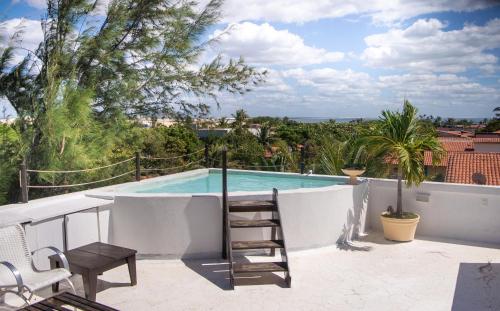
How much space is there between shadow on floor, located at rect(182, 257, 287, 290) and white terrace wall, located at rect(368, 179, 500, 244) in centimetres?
277

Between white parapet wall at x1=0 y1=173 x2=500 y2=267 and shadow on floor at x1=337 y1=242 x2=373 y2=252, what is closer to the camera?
white parapet wall at x1=0 y1=173 x2=500 y2=267

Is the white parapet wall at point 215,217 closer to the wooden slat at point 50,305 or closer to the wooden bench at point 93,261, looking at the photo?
the wooden bench at point 93,261

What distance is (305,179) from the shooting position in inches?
310

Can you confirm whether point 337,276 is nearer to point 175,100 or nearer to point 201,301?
point 201,301

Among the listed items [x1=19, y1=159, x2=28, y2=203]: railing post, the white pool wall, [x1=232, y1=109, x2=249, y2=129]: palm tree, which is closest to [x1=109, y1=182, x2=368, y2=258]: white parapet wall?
the white pool wall

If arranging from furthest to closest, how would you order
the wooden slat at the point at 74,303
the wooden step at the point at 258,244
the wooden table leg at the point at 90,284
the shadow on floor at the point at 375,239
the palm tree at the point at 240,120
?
the palm tree at the point at 240,120 → the shadow on floor at the point at 375,239 → the wooden step at the point at 258,244 → the wooden table leg at the point at 90,284 → the wooden slat at the point at 74,303

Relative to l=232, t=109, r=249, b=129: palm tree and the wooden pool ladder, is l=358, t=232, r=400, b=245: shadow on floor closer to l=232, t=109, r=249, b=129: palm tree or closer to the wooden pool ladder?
the wooden pool ladder

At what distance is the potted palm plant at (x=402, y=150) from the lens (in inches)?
243

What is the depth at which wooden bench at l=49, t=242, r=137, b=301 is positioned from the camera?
4.10 meters

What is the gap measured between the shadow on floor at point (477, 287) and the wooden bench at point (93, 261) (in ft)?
11.0

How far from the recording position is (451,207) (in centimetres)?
647

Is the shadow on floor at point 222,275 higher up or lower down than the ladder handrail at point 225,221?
lower down

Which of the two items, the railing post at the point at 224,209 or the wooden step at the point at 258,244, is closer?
the wooden step at the point at 258,244

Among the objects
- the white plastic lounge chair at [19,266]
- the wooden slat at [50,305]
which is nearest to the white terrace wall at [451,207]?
the white plastic lounge chair at [19,266]
